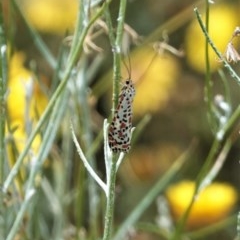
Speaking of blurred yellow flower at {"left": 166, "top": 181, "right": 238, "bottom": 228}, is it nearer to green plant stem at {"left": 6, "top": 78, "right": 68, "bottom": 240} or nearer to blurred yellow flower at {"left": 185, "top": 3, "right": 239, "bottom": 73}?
blurred yellow flower at {"left": 185, "top": 3, "right": 239, "bottom": 73}

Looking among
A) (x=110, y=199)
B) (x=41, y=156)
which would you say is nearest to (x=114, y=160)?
(x=110, y=199)

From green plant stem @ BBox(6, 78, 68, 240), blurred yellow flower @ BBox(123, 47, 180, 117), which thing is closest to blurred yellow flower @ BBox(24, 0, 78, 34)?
blurred yellow flower @ BBox(123, 47, 180, 117)

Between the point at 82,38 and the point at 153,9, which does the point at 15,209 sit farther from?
the point at 153,9

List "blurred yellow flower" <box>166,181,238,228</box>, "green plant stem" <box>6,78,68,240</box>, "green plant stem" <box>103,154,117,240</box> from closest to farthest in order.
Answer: "green plant stem" <box>103,154,117,240</box> < "green plant stem" <box>6,78,68,240</box> < "blurred yellow flower" <box>166,181,238,228</box>

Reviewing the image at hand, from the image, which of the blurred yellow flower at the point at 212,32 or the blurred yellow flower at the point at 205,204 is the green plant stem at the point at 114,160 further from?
the blurred yellow flower at the point at 212,32

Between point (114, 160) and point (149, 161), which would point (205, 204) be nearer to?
point (149, 161)

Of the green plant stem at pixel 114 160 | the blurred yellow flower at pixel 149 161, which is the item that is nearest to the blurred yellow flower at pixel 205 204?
the blurred yellow flower at pixel 149 161

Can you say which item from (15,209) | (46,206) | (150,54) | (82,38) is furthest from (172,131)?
(82,38)
